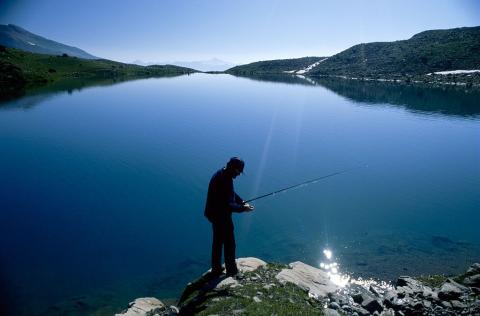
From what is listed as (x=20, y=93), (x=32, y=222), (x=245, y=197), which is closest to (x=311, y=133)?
(x=245, y=197)

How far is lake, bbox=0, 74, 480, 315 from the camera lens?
18.2 m

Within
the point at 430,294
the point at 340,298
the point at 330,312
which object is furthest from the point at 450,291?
the point at 330,312

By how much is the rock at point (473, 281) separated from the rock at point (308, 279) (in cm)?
509

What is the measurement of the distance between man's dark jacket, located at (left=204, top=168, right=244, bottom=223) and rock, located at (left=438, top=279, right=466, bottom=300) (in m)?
8.14

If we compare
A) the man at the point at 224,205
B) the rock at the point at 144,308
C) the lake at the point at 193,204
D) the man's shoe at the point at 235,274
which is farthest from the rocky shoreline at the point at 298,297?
the lake at the point at 193,204

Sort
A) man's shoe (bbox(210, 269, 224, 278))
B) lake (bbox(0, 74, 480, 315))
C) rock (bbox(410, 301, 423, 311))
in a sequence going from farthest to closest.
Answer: lake (bbox(0, 74, 480, 315)), man's shoe (bbox(210, 269, 224, 278)), rock (bbox(410, 301, 423, 311))

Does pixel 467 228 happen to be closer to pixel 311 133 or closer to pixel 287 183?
pixel 287 183

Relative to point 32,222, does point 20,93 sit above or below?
above

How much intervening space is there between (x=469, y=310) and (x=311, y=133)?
4276 centimetres

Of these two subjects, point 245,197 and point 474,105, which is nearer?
point 245,197

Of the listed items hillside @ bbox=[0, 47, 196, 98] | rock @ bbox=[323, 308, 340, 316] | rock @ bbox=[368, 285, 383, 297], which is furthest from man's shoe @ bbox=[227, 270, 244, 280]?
hillside @ bbox=[0, 47, 196, 98]

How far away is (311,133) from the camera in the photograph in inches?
2106

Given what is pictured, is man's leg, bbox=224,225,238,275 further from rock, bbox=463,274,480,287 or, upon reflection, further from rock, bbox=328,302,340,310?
rock, bbox=463,274,480,287

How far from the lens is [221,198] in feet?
38.6
